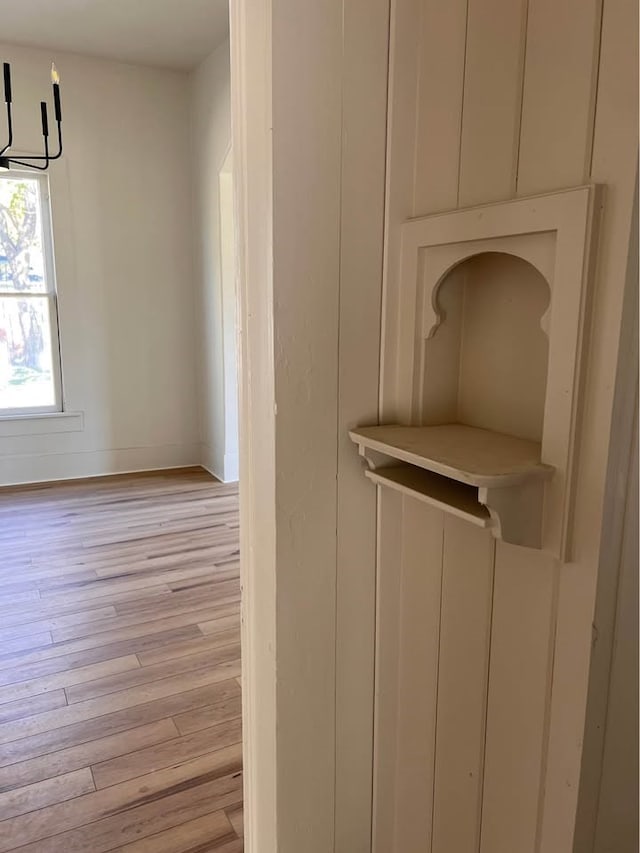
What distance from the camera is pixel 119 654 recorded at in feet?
7.87

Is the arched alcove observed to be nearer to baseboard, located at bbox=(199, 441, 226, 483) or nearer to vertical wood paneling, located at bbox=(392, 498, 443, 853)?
vertical wood paneling, located at bbox=(392, 498, 443, 853)

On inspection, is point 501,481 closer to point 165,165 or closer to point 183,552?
point 183,552

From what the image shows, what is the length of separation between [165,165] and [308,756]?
4.56 meters

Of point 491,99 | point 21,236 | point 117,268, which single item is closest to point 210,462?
point 117,268

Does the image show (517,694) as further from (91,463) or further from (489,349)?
(91,463)

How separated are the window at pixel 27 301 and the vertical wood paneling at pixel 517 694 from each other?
4376 mm

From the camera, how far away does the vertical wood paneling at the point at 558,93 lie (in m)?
0.79

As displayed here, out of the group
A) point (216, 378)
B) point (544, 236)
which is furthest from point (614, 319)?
point (216, 378)

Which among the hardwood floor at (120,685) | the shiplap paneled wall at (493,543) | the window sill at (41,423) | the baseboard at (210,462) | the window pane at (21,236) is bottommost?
the hardwood floor at (120,685)

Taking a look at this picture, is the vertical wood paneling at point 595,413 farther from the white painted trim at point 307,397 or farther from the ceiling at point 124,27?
the ceiling at point 124,27

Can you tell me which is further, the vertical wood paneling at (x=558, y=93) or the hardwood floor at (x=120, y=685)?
the hardwood floor at (x=120, y=685)

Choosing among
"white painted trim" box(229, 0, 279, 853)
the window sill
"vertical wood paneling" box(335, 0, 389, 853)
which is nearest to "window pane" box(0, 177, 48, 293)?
the window sill

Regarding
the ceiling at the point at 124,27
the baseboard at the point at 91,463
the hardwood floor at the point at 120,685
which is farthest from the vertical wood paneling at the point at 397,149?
the baseboard at the point at 91,463

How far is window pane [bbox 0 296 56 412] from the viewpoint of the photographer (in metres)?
4.52
